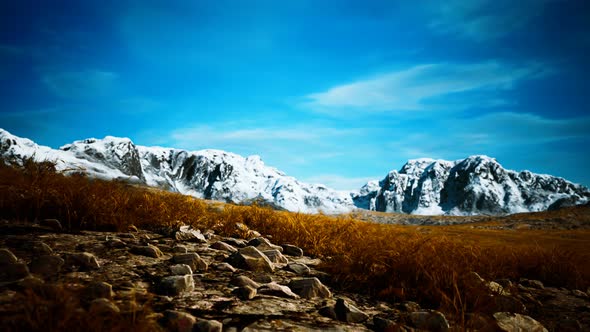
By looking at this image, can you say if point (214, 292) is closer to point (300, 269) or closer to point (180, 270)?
point (180, 270)

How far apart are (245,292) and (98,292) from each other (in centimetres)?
94

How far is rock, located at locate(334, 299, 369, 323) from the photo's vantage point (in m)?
2.08

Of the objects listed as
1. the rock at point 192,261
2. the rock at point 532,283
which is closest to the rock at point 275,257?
the rock at point 192,261

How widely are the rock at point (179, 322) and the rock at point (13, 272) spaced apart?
3.80 feet

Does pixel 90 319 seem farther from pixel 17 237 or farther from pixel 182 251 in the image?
pixel 17 237

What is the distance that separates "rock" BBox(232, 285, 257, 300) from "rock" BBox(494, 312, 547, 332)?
185 centimetres

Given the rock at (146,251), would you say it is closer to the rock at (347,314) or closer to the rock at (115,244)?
the rock at (115,244)

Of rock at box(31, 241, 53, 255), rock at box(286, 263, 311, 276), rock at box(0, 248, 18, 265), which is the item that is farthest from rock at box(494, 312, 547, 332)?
rock at box(31, 241, 53, 255)

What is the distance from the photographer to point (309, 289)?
2500 millimetres

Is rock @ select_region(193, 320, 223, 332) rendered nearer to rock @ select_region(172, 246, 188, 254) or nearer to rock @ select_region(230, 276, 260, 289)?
rock @ select_region(230, 276, 260, 289)

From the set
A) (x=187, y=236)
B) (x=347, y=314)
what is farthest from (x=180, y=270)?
(x=187, y=236)

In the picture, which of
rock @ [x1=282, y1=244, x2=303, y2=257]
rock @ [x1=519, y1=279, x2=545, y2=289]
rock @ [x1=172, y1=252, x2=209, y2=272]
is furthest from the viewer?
rock @ [x1=282, y1=244, x2=303, y2=257]

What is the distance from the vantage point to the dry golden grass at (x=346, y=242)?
2.85m

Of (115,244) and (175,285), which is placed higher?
(115,244)
